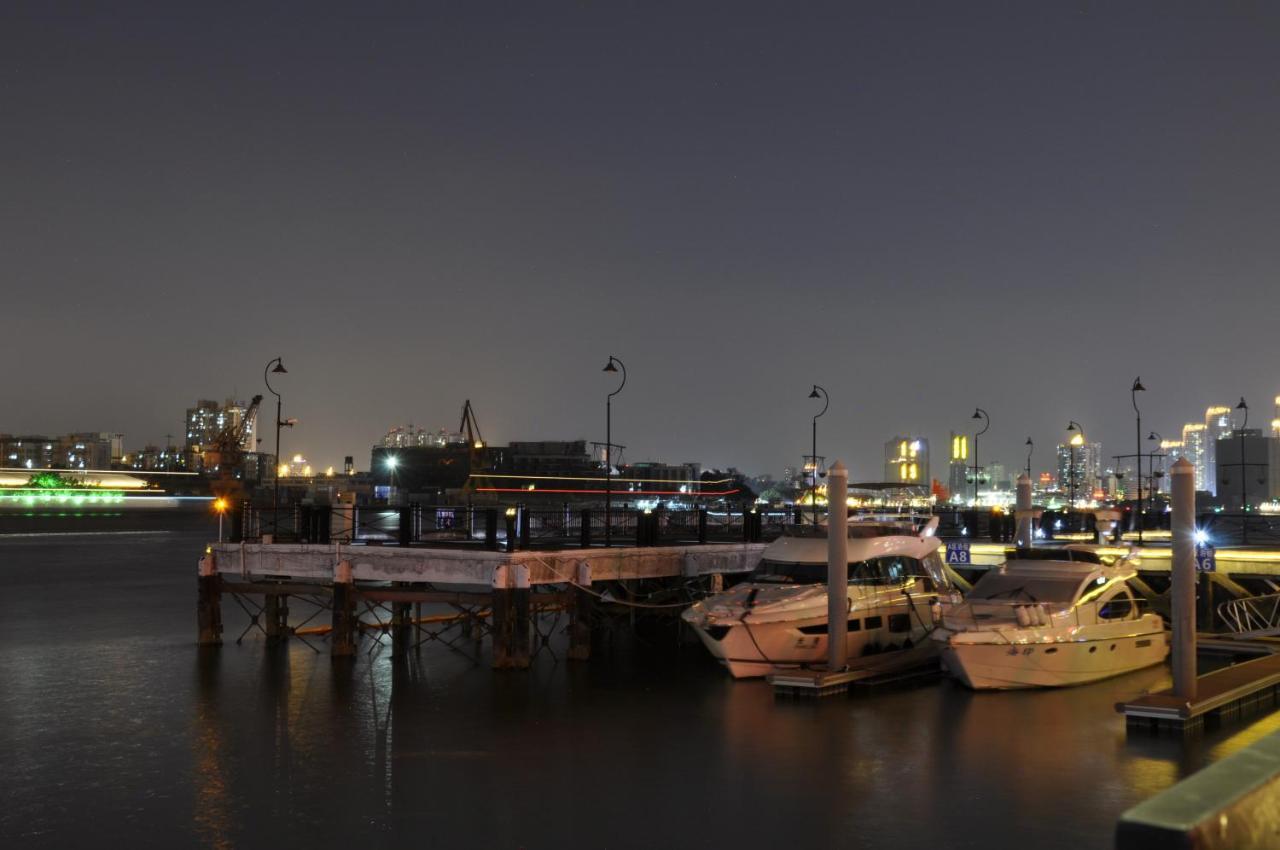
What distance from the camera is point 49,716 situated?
80.9 feet

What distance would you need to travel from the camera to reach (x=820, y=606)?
26.4m

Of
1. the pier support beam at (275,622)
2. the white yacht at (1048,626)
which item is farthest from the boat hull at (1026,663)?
the pier support beam at (275,622)

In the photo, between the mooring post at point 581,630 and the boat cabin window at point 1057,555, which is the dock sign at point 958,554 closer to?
the boat cabin window at point 1057,555

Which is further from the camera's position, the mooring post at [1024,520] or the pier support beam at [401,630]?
the mooring post at [1024,520]

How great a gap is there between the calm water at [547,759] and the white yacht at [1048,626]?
0.66 m

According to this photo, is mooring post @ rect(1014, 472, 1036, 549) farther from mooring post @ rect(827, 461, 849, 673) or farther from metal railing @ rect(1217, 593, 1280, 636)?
mooring post @ rect(827, 461, 849, 673)

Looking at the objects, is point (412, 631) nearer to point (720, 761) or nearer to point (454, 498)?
point (720, 761)

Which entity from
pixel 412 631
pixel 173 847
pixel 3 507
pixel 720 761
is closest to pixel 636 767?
pixel 720 761

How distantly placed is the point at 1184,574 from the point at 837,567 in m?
7.10

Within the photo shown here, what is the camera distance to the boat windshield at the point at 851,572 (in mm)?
27531

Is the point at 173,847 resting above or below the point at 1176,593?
below

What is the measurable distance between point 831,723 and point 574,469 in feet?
571

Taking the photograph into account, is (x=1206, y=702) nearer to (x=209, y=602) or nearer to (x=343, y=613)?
(x=343, y=613)

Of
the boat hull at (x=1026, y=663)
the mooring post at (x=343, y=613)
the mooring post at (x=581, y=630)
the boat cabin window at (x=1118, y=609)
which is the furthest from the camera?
the mooring post at (x=581, y=630)
